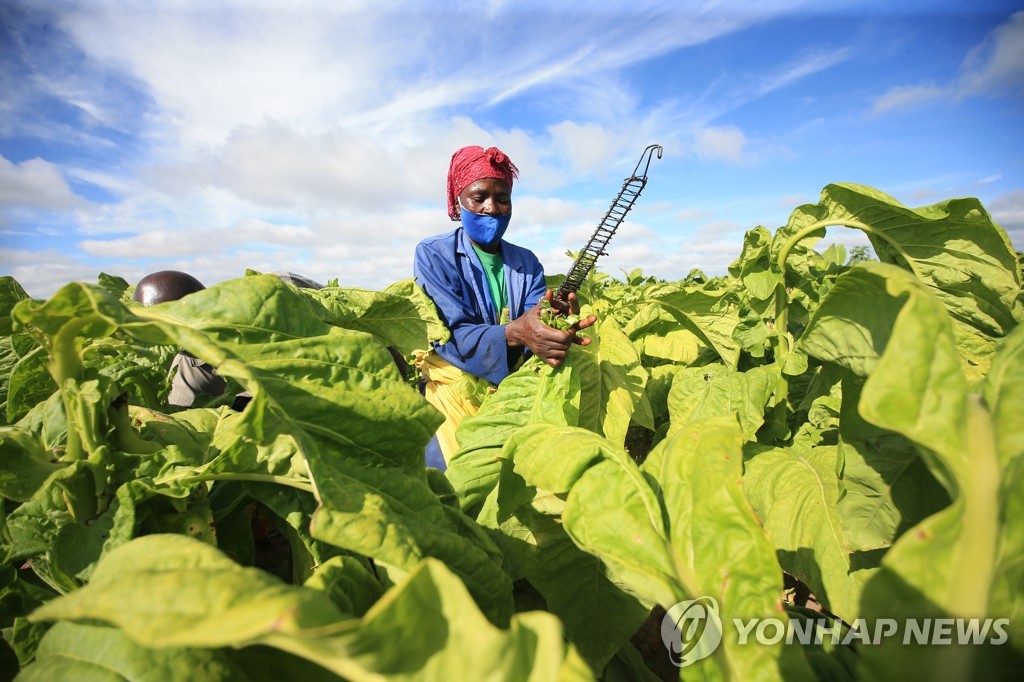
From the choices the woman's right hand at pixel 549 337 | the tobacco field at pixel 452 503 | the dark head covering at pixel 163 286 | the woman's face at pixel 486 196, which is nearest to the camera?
the tobacco field at pixel 452 503

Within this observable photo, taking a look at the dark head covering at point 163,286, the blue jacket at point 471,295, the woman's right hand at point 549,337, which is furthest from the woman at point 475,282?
the dark head covering at point 163,286

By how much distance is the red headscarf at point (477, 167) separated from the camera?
3.16 meters

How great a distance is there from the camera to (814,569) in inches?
53.1

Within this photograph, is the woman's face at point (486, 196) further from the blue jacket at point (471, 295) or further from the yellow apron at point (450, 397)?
the yellow apron at point (450, 397)

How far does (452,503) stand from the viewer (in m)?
1.52

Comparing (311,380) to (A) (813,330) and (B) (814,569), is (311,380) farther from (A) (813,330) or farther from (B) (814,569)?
(B) (814,569)

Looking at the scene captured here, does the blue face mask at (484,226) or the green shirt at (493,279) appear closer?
the blue face mask at (484,226)

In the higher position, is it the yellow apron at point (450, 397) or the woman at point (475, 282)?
the woman at point (475, 282)

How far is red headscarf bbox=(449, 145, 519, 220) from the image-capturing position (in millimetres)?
3160

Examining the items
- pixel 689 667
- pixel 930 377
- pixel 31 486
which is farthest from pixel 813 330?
pixel 31 486

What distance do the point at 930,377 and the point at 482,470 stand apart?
1.28 meters

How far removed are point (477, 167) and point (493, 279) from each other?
0.71m

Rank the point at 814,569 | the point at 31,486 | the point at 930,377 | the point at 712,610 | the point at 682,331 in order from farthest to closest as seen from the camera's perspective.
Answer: the point at 682,331 < the point at 814,569 < the point at 31,486 < the point at 712,610 < the point at 930,377

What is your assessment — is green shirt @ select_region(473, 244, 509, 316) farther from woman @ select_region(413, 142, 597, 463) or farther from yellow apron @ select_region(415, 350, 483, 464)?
yellow apron @ select_region(415, 350, 483, 464)
